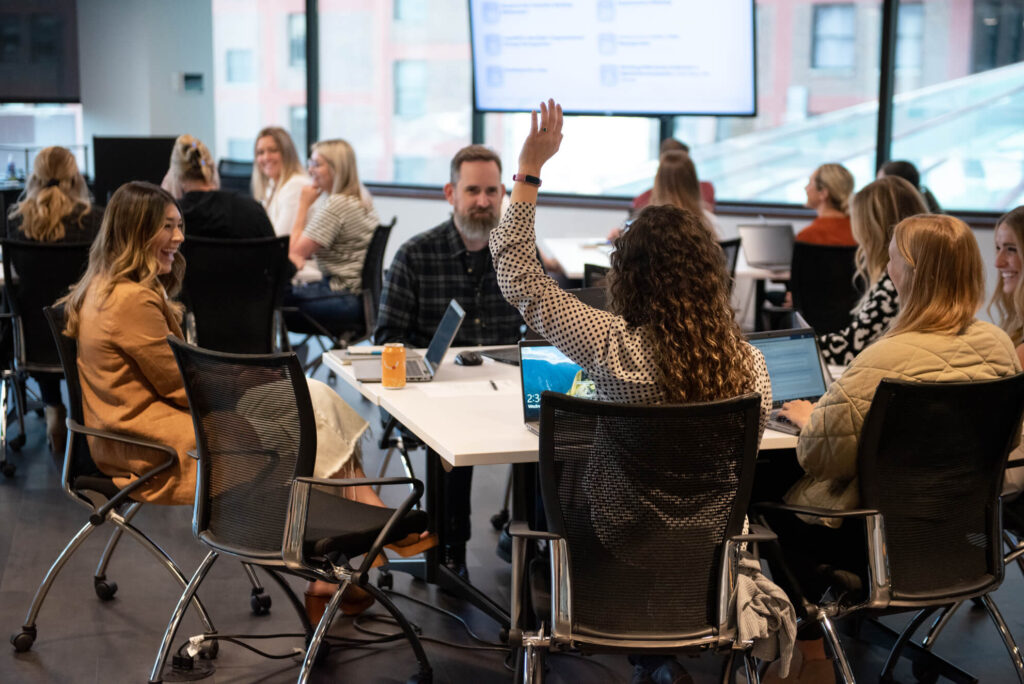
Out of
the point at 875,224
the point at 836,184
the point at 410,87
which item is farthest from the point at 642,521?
the point at 410,87

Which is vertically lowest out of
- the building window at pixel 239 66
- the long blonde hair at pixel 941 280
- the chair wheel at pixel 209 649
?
the chair wheel at pixel 209 649

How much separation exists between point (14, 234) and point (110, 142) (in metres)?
2.44

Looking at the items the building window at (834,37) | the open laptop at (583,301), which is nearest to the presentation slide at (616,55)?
the building window at (834,37)

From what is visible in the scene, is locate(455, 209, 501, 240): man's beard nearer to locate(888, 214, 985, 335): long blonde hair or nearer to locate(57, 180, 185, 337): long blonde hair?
locate(57, 180, 185, 337): long blonde hair

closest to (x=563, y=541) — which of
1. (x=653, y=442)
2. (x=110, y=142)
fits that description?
(x=653, y=442)

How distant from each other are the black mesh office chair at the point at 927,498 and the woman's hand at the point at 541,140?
888 millimetres

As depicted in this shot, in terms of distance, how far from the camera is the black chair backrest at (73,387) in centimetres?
298

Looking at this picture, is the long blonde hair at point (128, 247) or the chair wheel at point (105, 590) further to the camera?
the chair wheel at point (105, 590)

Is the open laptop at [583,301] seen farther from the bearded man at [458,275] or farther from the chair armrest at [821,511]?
the chair armrest at [821,511]

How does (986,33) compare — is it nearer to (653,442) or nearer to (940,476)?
(940,476)

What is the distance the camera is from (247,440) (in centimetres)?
258

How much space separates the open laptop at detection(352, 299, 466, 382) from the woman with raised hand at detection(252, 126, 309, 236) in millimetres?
2896

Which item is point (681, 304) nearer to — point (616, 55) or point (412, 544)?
point (412, 544)

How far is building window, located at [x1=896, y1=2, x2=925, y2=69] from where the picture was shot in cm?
773
